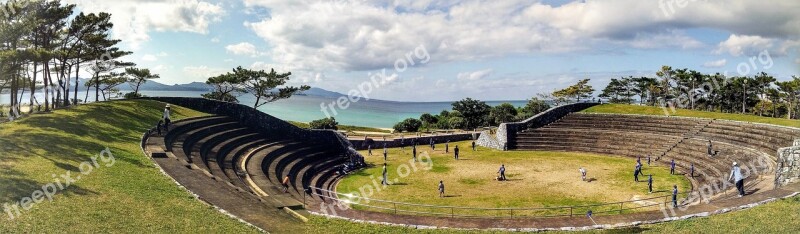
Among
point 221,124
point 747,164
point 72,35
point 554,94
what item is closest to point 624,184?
point 747,164

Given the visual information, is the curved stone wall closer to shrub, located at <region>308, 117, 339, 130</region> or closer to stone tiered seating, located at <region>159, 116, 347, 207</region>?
stone tiered seating, located at <region>159, 116, 347, 207</region>

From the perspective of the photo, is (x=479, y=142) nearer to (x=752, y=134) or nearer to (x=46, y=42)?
(x=752, y=134)

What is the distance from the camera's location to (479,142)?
46.8 meters

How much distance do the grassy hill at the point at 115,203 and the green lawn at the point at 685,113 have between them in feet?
85.7

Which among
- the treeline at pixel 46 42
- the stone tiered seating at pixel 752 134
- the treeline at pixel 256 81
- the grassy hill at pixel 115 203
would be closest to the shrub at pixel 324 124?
the treeline at pixel 256 81

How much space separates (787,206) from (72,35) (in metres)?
41.3

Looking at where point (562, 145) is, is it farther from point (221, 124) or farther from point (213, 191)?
point (213, 191)

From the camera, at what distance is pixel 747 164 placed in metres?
27.7

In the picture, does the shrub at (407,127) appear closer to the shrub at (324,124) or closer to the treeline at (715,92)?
the shrub at (324,124)

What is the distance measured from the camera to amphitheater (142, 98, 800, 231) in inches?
647

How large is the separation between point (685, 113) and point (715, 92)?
3562cm

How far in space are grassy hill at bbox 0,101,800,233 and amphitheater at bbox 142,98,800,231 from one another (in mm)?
737

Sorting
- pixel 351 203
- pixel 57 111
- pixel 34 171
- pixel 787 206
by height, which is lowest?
pixel 351 203

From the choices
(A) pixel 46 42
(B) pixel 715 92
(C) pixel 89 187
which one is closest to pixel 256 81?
(A) pixel 46 42
